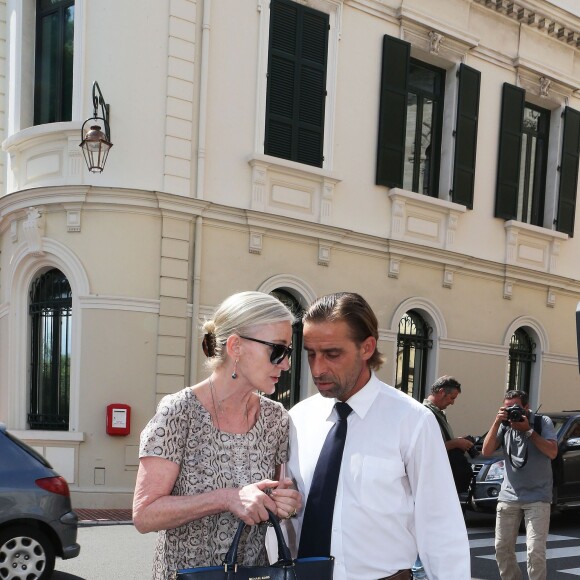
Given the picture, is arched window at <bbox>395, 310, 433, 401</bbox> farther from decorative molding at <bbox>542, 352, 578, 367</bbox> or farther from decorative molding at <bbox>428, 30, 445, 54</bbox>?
decorative molding at <bbox>428, 30, 445, 54</bbox>

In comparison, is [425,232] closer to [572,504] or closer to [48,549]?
[572,504]

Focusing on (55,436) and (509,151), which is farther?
(509,151)

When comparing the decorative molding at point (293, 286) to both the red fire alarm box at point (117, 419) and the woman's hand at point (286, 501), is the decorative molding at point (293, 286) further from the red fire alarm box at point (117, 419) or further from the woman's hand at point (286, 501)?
the woman's hand at point (286, 501)

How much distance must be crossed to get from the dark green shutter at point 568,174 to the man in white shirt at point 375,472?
1411 cm

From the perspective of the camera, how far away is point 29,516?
5.82 m

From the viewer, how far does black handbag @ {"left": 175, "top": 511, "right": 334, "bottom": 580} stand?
1945 millimetres

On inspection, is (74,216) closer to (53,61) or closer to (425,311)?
(53,61)

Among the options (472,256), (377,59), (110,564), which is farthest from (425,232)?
(110,564)

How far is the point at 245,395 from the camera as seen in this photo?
2.34 m

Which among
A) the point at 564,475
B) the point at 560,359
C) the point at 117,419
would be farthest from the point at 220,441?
the point at 560,359

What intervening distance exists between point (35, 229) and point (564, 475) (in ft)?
26.1

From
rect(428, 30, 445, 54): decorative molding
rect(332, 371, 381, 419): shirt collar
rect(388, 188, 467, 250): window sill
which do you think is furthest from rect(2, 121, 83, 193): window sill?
rect(332, 371, 381, 419): shirt collar

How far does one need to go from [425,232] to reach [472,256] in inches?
48.3

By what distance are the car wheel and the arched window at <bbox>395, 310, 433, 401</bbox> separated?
7.95 metres
